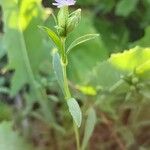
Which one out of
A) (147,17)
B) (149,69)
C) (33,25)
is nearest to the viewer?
(149,69)

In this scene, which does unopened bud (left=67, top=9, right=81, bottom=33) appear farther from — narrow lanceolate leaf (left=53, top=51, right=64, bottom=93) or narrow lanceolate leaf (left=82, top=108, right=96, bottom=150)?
narrow lanceolate leaf (left=82, top=108, right=96, bottom=150)

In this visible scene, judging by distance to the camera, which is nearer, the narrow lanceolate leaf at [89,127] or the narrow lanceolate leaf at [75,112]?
the narrow lanceolate leaf at [75,112]

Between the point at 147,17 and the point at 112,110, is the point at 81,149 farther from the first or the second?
the point at 147,17

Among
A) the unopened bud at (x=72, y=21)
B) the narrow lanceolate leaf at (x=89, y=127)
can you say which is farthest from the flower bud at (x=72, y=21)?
the narrow lanceolate leaf at (x=89, y=127)

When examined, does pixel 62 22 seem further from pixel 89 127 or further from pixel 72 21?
pixel 89 127

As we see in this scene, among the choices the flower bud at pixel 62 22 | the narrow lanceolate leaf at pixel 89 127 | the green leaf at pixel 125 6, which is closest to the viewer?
the flower bud at pixel 62 22

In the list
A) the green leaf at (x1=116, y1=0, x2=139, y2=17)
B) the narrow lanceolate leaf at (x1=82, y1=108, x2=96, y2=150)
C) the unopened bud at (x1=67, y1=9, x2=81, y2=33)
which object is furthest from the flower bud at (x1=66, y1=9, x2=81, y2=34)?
the green leaf at (x1=116, y1=0, x2=139, y2=17)

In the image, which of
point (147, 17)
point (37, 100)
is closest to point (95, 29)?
point (147, 17)

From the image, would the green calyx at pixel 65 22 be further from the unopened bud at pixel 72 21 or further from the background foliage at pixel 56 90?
the background foliage at pixel 56 90
